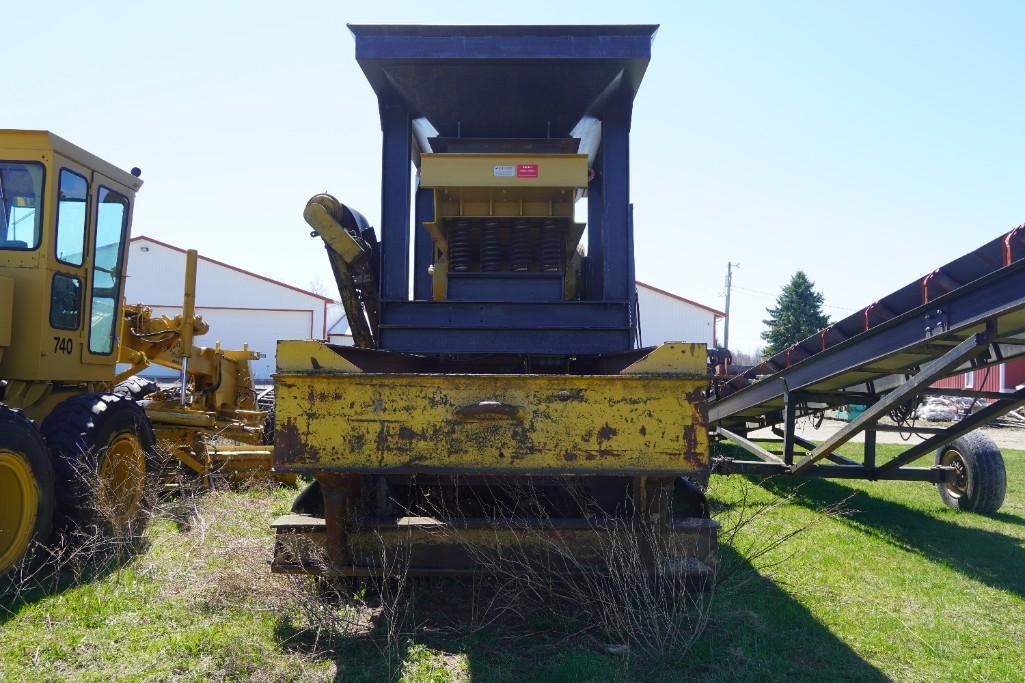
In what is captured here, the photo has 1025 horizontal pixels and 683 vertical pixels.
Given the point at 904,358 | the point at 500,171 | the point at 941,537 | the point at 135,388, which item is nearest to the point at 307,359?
the point at 500,171

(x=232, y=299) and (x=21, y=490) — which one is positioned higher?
(x=232, y=299)

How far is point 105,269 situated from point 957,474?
8.27m

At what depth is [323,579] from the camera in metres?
3.62

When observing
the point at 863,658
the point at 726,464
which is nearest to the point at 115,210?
the point at 726,464

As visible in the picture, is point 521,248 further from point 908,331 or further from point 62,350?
point 62,350

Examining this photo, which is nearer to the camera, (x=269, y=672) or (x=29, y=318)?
(x=269, y=672)

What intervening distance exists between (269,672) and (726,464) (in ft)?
15.7

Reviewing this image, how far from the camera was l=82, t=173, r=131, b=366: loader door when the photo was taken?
587 cm

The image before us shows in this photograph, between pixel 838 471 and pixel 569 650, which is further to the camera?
pixel 838 471

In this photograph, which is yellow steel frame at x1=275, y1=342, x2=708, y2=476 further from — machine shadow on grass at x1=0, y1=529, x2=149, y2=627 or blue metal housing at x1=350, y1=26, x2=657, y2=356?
machine shadow on grass at x1=0, y1=529, x2=149, y2=627

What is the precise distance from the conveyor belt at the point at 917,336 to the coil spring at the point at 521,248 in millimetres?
2570

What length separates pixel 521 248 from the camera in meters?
4.91

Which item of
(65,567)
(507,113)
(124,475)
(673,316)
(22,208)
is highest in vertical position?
(673,316)

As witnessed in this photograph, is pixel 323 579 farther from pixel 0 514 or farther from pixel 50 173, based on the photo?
pixel 50 173
